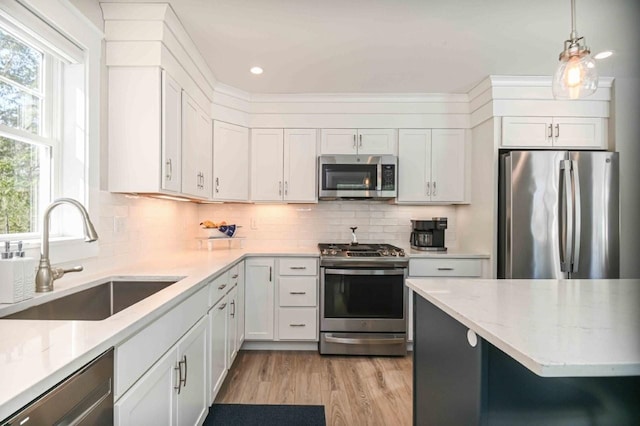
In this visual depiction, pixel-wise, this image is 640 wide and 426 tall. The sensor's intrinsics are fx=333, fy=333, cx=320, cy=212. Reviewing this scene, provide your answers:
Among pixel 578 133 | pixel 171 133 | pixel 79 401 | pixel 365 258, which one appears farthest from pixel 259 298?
pixel 578 133

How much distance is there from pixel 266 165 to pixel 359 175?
3.01ft

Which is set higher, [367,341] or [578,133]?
[578,133]

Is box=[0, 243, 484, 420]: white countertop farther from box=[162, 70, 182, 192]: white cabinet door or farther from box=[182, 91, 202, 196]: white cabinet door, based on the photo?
box=[182, 91, 202, 196]: white cabinet door

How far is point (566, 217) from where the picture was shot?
2.60 m

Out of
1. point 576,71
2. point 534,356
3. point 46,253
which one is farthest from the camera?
point 576,71

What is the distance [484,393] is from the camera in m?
0.98

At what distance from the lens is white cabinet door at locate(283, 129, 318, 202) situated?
10.7 feet

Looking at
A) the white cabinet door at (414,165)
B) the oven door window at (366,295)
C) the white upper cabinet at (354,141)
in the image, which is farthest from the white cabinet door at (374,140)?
the oven door window at (366,295)

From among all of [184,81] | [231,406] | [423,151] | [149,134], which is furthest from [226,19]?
[231,406]

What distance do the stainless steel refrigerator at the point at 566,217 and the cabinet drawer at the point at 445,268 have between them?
35 cm

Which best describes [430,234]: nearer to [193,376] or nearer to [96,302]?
[193,376]

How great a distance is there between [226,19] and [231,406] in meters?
2.42

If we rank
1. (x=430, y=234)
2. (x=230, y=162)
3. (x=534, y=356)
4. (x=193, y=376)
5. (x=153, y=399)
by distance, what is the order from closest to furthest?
(x=534, y=356) < (x=153, y=399) < (x=193, y=376) < (x=230, y=162) < (x=430, y=234)

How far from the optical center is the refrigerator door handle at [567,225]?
2596mm
